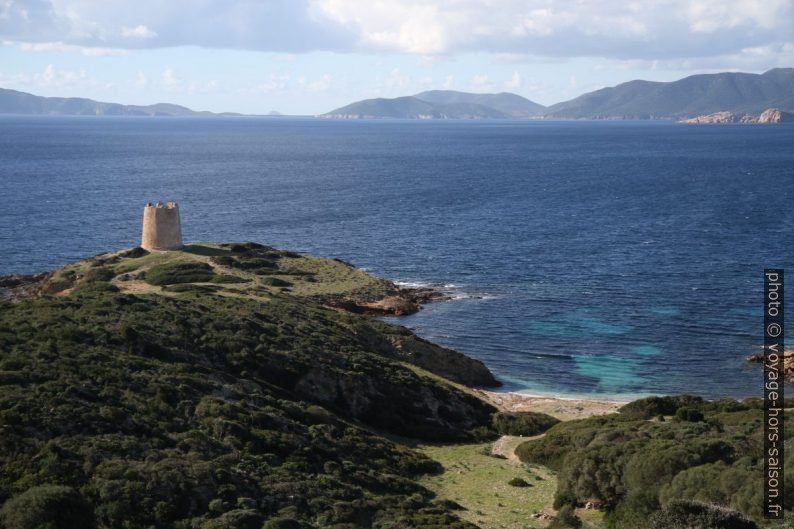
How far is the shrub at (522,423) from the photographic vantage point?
39.7 metres

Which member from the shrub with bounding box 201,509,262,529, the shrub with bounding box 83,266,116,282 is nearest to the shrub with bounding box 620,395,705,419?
the shrub with bounding box 201,509,262,529

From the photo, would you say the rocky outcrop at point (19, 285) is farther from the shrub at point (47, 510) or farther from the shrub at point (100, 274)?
the shrub at point (47, 510)

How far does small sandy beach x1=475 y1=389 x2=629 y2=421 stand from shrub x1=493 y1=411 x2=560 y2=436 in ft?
5.25

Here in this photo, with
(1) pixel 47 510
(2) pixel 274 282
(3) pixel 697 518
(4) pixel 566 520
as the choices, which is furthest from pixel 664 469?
(2) pixel 274 282

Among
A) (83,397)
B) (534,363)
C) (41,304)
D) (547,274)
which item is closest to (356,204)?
(547,274)

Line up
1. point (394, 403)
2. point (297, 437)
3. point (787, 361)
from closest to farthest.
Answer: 1. point (297, 437)
2. point (394, 403)
3. point (787, 361)

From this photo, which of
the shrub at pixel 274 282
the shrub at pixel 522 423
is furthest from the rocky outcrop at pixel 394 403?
the shrub at pixel 274 282

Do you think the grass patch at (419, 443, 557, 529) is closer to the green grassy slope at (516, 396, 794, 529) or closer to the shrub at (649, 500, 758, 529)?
the green grassy slope at (516, 396, 794, 529)

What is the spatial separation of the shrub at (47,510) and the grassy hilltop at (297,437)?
38mm

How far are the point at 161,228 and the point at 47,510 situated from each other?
159 feet

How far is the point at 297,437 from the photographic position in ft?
101

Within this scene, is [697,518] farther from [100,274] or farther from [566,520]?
[100,274]

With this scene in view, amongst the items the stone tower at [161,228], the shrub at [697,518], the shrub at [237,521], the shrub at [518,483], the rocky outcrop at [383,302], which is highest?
the stone tower at [161,228]

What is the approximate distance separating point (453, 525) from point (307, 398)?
15140mm
